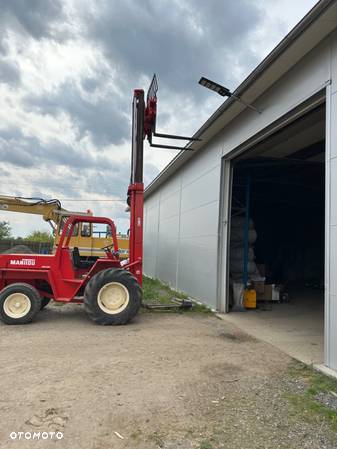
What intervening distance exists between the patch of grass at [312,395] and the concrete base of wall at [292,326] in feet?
1.32

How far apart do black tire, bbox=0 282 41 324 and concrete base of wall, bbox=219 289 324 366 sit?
425 cm

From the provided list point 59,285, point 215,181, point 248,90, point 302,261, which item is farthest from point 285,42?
point 302,261

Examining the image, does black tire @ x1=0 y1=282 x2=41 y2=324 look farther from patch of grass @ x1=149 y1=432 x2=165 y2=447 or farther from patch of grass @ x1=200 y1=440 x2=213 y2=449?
patch of grass @ x1=200 y1=440 x2=213 y2=449

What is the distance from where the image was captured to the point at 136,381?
4434mm

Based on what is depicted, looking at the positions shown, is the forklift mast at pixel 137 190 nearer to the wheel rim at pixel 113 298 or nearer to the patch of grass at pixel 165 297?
the wheel rim at pixel 113 298

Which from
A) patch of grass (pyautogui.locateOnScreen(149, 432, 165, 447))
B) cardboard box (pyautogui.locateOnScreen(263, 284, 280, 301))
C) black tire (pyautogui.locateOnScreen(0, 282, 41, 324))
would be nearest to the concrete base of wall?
cardboard box (pyautogui.locateOnScreen(263, 284, 280, 301))

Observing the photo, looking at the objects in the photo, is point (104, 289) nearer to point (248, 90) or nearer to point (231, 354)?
point (231, 354)

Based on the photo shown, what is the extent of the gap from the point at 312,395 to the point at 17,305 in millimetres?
5618

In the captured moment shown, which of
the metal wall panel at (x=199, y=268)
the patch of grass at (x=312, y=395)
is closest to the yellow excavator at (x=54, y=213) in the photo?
the metal wall panel at (x=199, y=268)

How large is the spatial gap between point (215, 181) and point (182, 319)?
3825 millimetres

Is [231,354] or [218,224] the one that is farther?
[218,224]

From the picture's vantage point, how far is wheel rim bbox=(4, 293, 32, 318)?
24.0 feet

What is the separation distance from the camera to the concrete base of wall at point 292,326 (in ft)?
19.7

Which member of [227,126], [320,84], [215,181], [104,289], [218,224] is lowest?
[104,289]
